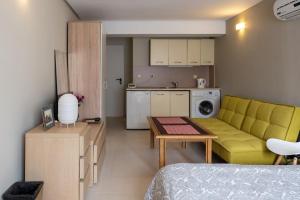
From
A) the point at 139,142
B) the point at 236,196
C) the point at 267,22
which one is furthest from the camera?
the point at 139,142

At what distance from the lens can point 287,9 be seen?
3225mm

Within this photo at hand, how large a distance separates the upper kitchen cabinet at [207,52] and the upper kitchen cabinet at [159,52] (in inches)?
32.8

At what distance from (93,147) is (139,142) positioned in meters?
2.24

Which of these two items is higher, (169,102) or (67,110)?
(67,110)

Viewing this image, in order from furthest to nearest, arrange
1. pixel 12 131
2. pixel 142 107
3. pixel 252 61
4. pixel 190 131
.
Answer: pixel 142 107 → pixel 252 61 → pixel 190 131 → pixel 12 131

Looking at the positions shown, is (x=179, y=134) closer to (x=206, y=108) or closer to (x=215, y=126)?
(x=215, y=126)

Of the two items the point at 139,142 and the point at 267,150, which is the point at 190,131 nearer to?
the point at 267,150

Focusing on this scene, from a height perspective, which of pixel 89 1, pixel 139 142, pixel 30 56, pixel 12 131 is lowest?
pixel 139 142

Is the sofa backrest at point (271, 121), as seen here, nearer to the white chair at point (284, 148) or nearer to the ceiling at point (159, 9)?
the white chair at point (284, 148)

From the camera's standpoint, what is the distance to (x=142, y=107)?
248 inches

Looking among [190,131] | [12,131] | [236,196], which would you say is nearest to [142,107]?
[190,131]

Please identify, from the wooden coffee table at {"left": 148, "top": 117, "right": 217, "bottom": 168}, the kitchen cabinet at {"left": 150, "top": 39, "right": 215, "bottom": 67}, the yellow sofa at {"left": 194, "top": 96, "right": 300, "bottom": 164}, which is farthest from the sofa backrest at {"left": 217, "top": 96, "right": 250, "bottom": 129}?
the kitchen cabinet at {"left": 150, "top": 39, "right": 215, "bottom": 67}


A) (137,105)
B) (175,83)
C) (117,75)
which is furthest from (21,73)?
(117,75)

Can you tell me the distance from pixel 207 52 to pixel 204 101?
1182 millimetres
